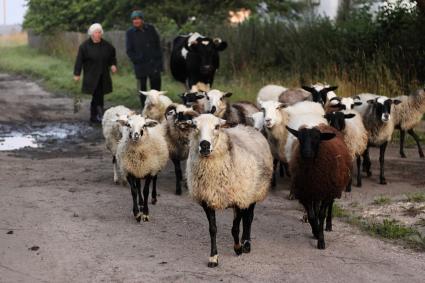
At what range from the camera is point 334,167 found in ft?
A: 26.1

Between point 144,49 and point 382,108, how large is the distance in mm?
6835

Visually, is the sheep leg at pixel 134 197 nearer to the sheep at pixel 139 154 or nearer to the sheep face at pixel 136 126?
the sheep at pixel 139 154

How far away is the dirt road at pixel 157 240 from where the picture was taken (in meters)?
6.76

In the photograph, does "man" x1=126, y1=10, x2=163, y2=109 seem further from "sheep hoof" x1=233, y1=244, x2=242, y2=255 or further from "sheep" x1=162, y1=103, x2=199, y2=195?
"sheep hoof" x1=233, y1=244, x2=242, y2=255

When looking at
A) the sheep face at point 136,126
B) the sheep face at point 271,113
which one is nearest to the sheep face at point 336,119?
the sheep face at point 271,113

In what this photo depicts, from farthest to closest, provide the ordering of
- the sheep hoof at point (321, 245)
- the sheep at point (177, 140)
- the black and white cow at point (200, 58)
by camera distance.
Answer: the black and white cow at point (200, 58) < the sheep at point (177, 140) < the sheep hoof at point (321, 245)

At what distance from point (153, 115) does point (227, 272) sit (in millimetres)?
5807

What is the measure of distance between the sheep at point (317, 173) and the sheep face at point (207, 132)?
3.70 feet

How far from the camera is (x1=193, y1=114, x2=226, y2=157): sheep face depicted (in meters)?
7.05

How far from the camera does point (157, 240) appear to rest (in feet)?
26.1

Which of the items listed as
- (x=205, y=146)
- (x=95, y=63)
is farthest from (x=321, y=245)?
(x=95, y=63)

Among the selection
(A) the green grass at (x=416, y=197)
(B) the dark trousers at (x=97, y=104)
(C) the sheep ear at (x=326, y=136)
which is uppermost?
(C) the sheep ear at (x=326, y=136)

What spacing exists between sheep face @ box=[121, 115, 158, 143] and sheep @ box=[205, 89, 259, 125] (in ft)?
6.98

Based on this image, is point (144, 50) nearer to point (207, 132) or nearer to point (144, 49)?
point (144, 49)
